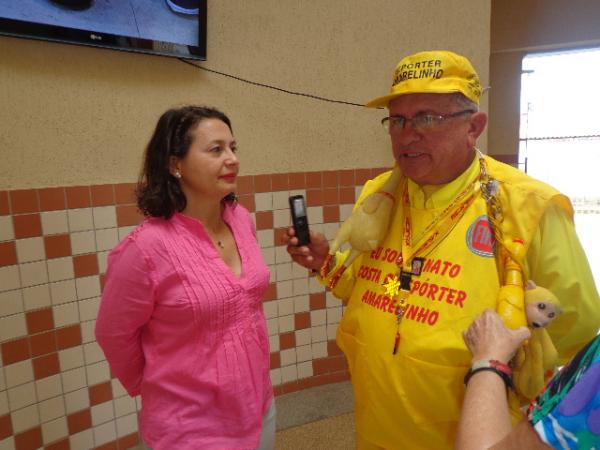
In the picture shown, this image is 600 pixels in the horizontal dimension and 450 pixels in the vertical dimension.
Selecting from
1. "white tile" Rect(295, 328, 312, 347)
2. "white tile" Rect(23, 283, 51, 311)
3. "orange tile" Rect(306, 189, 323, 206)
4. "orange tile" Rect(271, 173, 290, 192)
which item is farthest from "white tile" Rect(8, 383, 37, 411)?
"orange tile" Rect(306, 189, 323, 206)

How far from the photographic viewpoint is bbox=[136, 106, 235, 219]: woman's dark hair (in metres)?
1.28

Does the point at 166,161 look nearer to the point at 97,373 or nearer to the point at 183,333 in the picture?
the point at 183,333

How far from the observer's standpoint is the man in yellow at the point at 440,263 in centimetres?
109

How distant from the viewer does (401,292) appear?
3.96 feet

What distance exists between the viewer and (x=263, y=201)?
2.38m

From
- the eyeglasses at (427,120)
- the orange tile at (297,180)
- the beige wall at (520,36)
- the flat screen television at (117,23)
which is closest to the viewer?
the eyeglasses at (427,120)

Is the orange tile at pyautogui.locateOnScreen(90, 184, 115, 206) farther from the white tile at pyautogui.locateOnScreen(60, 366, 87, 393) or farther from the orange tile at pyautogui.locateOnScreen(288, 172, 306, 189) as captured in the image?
the orange tile at pyautogui.locateOnScreen(288, 172, 306, 189)

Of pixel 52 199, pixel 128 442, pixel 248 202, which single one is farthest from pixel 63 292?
pixel 248 202

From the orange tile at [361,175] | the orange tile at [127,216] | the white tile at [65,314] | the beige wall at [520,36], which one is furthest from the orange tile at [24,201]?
the beige wall at [520,36]

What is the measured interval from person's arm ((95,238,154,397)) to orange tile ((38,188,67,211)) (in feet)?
2.57

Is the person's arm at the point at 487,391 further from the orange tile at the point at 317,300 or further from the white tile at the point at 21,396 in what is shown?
the white tile at the point at 21,396

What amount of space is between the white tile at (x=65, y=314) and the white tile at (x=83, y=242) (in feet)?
0.78

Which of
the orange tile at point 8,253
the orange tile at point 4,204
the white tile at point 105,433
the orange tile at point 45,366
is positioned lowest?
the white tile at point 105,433

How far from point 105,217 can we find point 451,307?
156cm
